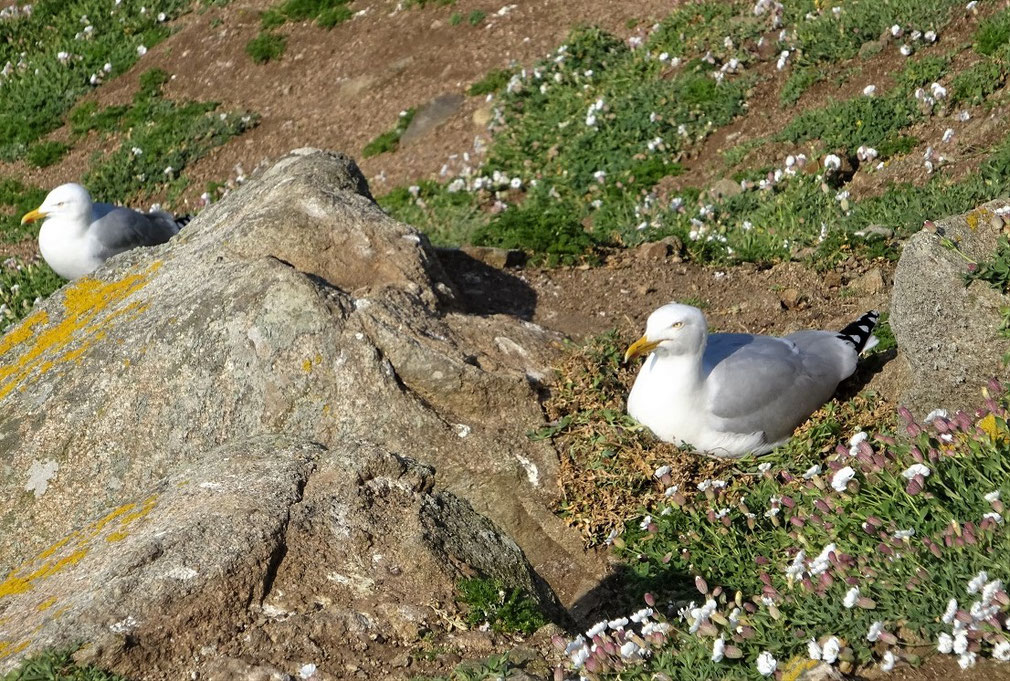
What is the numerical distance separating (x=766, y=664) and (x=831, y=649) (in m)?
0.21

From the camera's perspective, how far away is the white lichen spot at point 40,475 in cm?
548

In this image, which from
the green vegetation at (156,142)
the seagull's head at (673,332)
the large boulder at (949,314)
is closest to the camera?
the large boulder at (949,314)

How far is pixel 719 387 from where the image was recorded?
5766 mm

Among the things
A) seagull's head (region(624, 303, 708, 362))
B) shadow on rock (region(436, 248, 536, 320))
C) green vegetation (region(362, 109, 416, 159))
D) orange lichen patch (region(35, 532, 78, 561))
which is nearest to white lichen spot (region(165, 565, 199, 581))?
orange lichen patch (region(35, 532, 78, 561))

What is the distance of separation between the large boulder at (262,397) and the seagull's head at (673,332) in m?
0.67

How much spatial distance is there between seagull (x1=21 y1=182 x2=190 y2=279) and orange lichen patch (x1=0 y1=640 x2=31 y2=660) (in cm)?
558

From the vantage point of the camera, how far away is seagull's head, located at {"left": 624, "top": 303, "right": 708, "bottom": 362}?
222 inches

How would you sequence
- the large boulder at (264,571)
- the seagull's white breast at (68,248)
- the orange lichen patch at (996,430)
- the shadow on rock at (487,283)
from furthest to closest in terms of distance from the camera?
the seagull's white breast at (68,248)
the shadow on rock at (487,283)
the orange lichen patch at (996,430)
the large boulder at (264,571)

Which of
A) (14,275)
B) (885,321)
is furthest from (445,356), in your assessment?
(14,275)

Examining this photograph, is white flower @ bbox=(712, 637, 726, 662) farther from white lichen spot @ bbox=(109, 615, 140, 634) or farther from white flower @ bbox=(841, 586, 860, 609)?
white lichen spot @ bbox=(109, 615, 140, 634)

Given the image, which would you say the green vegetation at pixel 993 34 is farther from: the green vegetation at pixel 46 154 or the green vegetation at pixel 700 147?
the green vegetation at pixel 46 154

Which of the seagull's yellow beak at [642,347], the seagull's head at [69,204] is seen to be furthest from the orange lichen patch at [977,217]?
the seagull's head at [69,204]

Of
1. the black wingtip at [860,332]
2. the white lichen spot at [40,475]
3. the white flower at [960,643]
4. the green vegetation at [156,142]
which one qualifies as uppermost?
the white lichen spot at [40,475]

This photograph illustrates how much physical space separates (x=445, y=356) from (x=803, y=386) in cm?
186
